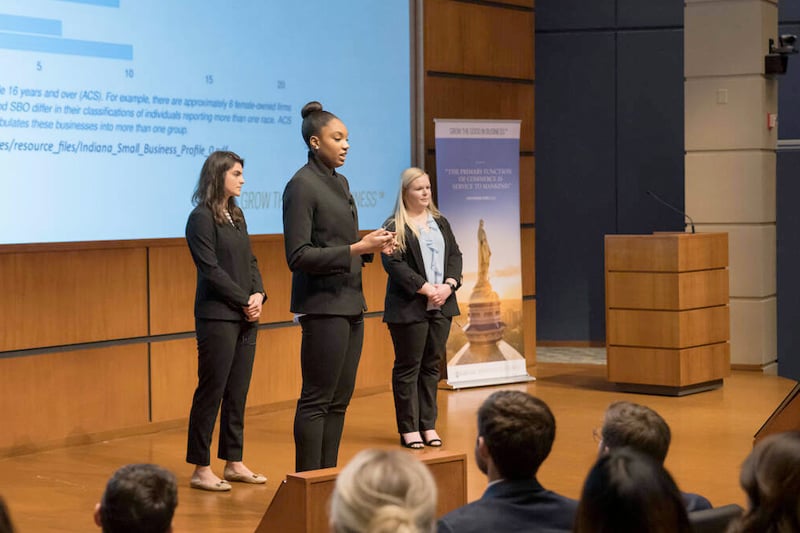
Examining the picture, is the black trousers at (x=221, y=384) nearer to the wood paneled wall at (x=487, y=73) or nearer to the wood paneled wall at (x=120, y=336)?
the wood paneled wall at (x=120, y=336)

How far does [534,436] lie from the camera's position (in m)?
2.38

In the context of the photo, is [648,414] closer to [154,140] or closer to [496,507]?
[496,507]

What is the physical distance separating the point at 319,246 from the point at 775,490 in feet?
8.44

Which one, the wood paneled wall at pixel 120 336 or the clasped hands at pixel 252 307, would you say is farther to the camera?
the wood paneled wall at pixel 120 336

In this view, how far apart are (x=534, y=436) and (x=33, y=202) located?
166 inches

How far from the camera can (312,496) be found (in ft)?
10.7

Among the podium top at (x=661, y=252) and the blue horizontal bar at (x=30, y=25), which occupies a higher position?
the blue horizontal bar at (x=30, y=25)

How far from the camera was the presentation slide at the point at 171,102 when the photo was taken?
5.95 metres

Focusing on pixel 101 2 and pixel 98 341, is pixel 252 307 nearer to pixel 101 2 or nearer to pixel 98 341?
pixel 98 341

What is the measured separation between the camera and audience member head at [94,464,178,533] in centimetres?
197

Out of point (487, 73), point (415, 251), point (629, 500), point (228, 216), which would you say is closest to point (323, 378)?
point (228, 216)

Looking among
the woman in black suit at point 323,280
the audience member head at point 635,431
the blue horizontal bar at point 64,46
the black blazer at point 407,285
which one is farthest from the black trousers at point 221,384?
the audience member head at point 635,431

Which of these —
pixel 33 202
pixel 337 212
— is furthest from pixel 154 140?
pixel 337 212

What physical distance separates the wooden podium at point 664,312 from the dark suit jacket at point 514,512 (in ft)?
17.4
